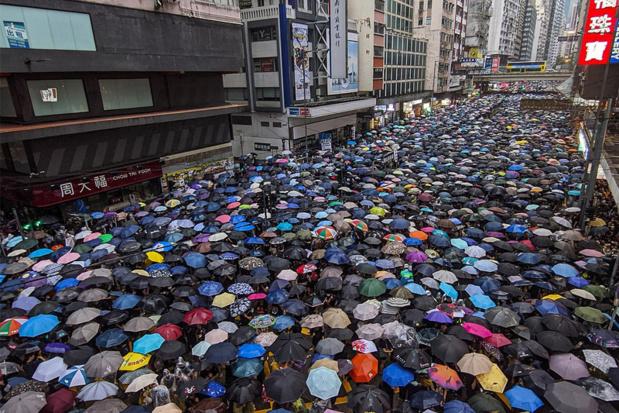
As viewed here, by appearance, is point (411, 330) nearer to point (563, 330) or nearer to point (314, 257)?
point (563, 330)

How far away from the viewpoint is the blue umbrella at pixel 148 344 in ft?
28.5

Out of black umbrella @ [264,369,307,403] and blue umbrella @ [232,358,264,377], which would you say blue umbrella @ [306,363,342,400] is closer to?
black umbrella @ [264,369,307,403]

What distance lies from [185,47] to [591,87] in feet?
74.9

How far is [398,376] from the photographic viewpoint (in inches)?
310

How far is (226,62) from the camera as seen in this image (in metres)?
25.5

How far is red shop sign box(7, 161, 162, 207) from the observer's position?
1805 centimetres

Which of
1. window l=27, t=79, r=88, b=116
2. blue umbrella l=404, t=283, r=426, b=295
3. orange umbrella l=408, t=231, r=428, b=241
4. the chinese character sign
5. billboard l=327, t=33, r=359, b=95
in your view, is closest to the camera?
blue umbrella l=404, t=283, r=426, b=295

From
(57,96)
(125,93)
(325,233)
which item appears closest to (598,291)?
(325,233)

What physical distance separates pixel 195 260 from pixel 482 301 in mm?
9013

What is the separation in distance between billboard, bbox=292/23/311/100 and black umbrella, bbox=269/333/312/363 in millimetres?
26738

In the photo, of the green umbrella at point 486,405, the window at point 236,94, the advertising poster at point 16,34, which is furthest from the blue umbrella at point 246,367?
the window at point 236,94

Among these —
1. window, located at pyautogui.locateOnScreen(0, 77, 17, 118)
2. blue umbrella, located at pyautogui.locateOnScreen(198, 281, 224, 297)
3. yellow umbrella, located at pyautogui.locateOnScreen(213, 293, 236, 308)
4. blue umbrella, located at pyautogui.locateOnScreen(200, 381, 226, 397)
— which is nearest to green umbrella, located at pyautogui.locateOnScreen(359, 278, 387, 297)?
yellow umbrella, located at pyautogui.locateOnScreen(213, 293, 236, 308)

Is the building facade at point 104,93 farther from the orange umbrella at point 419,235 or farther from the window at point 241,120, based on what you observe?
the orange umbrella at point 419,235

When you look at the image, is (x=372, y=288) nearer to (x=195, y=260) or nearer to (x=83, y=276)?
(x=195, y=260)
